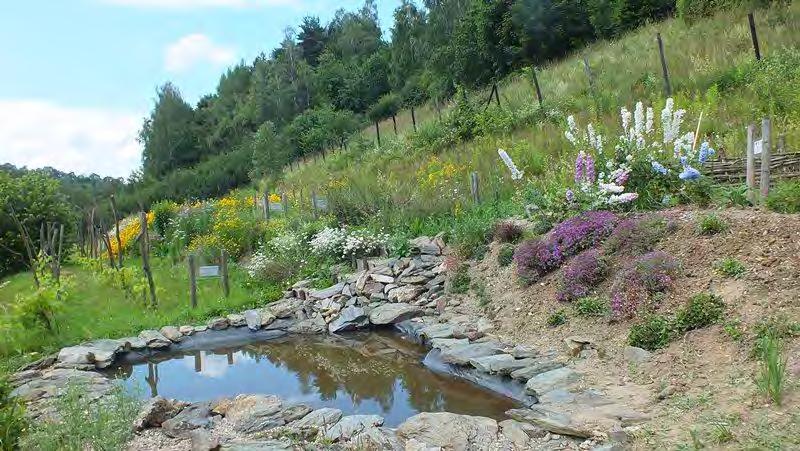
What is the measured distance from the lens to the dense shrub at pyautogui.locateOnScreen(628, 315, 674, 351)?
542cm

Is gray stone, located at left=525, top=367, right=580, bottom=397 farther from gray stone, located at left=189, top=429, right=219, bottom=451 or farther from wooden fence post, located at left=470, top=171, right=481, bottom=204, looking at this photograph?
wooden fence post, located at left=470, top=171, right=481, bottom=204

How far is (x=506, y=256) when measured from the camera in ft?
28.1

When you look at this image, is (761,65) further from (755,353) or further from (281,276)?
(281,276)

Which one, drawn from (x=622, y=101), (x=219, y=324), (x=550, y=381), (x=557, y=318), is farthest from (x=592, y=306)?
(x=622, y=101)

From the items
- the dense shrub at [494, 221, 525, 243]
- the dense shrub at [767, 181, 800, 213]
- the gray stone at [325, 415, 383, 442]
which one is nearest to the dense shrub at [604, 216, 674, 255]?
the dense shrub at [767, 181, 800, 213]

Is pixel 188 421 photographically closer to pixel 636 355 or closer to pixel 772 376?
pixel 636 355

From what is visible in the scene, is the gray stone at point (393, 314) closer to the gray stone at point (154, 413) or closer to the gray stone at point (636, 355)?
the gray stone at point (154, 413)

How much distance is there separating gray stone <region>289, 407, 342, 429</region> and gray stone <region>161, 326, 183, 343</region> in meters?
4.23


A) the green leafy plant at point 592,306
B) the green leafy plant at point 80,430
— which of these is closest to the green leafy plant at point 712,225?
the green leafy plant at point 592,306

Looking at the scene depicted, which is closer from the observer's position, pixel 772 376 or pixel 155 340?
pixel 772 376

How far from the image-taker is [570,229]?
7578 millimetres

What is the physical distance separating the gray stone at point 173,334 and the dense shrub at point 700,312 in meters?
6.93

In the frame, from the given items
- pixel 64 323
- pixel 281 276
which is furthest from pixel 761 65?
pixel 64 323

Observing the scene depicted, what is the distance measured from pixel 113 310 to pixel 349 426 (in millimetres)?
6690
